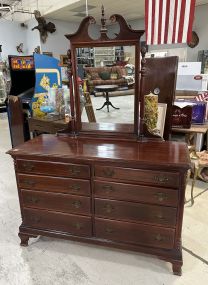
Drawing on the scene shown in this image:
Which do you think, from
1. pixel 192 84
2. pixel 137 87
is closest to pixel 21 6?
pixel 192 84

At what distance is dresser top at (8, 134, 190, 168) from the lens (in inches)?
58.4

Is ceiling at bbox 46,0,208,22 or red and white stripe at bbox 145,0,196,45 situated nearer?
red and white stripe at bbox 145,0,196,45

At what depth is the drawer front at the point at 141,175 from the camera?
4.78ft

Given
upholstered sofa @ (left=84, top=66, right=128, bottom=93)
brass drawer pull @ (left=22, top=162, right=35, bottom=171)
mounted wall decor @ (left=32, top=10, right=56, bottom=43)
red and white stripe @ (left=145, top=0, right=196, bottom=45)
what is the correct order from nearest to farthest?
brass drawer pull @ (left=22, top=162, right=35, bottom=171)
upholstered sofa @ (left=84, top=66, right=128, bottom=93)
red and white stripe @ (left=145, top=0, right=196, bottom=45)
mounted wall decor @ (left=32, top=10, right=56, bottom=43)

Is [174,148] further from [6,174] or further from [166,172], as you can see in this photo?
[6,174]

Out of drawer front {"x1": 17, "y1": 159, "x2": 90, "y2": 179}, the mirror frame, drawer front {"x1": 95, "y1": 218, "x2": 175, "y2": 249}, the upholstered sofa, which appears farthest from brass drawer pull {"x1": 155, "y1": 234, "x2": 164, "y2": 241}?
the upholstered sofa

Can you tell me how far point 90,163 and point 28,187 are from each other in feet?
1.80

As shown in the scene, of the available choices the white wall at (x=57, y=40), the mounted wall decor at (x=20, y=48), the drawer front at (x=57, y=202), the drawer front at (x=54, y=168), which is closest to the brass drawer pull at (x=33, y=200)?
the drawer front at (x=57, y=202)

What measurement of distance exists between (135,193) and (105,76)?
1.11 meters

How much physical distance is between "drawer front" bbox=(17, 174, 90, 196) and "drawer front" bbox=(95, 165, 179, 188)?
0.52ft

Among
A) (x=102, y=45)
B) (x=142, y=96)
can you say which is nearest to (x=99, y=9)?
(x=102, y=45)

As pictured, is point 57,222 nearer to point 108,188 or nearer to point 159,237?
point 108,188

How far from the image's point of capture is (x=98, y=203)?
1.65 metres

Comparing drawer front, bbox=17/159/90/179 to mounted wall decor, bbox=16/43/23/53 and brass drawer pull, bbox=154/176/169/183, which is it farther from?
mounted wall decor, bbox=16/43/23/53
